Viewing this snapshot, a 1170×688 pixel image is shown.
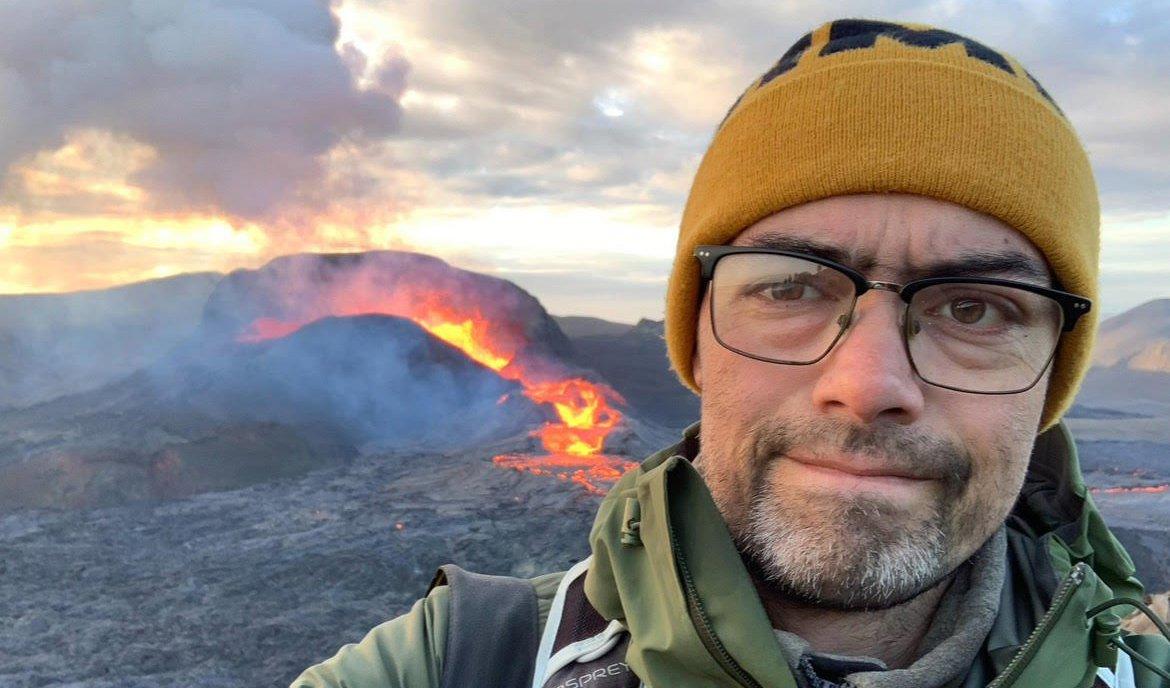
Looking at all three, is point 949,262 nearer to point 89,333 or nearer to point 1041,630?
point 1041,630

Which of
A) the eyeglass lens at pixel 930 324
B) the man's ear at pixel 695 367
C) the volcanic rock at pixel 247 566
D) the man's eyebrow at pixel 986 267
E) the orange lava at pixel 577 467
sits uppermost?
the man's eyebrow at pixel 986 267

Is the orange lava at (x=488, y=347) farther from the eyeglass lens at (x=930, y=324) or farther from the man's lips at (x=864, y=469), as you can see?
the man's lips at (x=864, y=469)

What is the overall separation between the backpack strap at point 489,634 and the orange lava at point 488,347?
13896 mm

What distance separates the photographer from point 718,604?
144cm

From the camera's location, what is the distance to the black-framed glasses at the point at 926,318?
1.51 metres

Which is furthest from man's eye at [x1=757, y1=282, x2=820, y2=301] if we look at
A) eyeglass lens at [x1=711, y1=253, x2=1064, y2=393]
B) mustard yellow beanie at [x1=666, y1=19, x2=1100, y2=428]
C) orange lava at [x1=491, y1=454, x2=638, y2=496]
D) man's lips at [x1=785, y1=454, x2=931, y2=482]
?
orange lava at [x1=491, y1=454, x2=638, y2=496]

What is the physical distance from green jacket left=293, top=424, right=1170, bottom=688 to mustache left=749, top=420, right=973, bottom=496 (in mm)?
195

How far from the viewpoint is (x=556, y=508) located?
11.0 meters

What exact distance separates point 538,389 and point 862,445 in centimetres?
1704

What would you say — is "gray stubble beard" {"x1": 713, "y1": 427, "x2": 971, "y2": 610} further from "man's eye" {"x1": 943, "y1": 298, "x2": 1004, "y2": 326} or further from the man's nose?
"man's eye" {"x1": 943, "y1": 298, "x2": 1004, "y2": 326}

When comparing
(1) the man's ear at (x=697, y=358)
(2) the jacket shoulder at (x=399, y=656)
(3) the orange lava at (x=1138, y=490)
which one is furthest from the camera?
(3) the orange lava at (x=1138, y=490)

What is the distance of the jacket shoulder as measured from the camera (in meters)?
1.61

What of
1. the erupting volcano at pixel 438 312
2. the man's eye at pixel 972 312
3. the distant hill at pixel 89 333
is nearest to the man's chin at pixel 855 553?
the man's eye at pixel 972 312

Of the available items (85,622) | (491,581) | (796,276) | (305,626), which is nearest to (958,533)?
(796,276)
